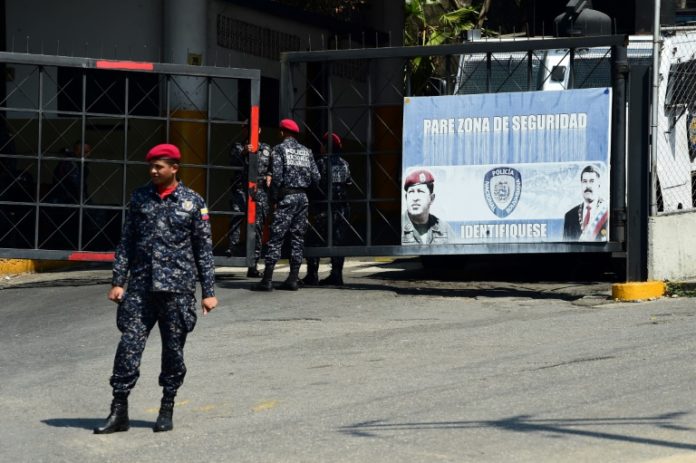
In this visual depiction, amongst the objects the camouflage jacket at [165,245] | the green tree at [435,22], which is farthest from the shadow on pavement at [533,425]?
the green tree at [435,22]

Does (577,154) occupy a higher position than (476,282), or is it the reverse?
(577,154)

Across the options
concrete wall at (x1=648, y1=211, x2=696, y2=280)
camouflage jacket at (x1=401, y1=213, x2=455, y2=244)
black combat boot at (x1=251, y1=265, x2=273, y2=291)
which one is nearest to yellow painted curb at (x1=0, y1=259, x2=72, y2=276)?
black combat boot at (x1=251, y1=265, x2=273, y2=291)

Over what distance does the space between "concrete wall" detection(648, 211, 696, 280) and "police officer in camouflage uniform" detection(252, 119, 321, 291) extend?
371cm

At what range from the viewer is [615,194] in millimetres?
14305

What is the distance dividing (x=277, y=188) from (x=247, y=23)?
7.76 meters

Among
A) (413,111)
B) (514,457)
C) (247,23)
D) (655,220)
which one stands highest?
(247,23)

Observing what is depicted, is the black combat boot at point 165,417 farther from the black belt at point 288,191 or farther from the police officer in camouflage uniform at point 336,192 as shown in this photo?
the police officer in camouflage uniform at point 336,192

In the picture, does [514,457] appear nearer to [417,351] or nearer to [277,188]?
[417,351]

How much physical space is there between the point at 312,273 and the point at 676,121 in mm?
4485

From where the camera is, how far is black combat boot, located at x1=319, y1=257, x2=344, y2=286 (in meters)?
15.8

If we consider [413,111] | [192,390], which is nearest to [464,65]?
[413,111]

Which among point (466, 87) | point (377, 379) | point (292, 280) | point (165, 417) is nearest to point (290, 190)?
point (292, 280)

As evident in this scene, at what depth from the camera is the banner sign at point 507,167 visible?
46.7 feet

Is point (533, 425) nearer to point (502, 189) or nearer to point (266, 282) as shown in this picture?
point (502, 189)
